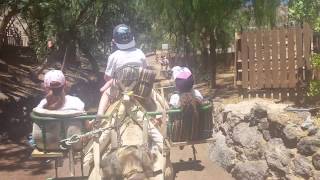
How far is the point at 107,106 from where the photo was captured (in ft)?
18.6

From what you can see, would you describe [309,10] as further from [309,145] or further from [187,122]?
[187,122]

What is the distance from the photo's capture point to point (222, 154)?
957 cm

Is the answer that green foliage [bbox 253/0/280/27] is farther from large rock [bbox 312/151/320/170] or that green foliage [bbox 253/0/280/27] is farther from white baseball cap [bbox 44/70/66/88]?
white baseball cap [bbox 44/70/66/88]

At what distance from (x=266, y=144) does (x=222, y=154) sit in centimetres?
134

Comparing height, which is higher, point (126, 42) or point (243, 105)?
point (126, 42)

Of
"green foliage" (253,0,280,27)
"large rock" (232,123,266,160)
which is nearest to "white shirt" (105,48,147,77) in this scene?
"large rock" (232,123,266,160)

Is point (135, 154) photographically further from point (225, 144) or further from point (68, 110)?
point (225, 144)

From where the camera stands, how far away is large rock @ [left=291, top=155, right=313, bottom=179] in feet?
23.9

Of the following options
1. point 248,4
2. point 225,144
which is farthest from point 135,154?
point 248,4

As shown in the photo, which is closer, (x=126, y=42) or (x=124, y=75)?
(x=124, y=75)

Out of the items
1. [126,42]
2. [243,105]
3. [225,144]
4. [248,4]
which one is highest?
[248,4]

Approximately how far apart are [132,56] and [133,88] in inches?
25.3

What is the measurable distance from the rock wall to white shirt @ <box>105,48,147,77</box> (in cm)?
310

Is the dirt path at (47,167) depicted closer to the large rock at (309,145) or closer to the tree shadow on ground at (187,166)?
the tree shadow on ground at (187,166)
